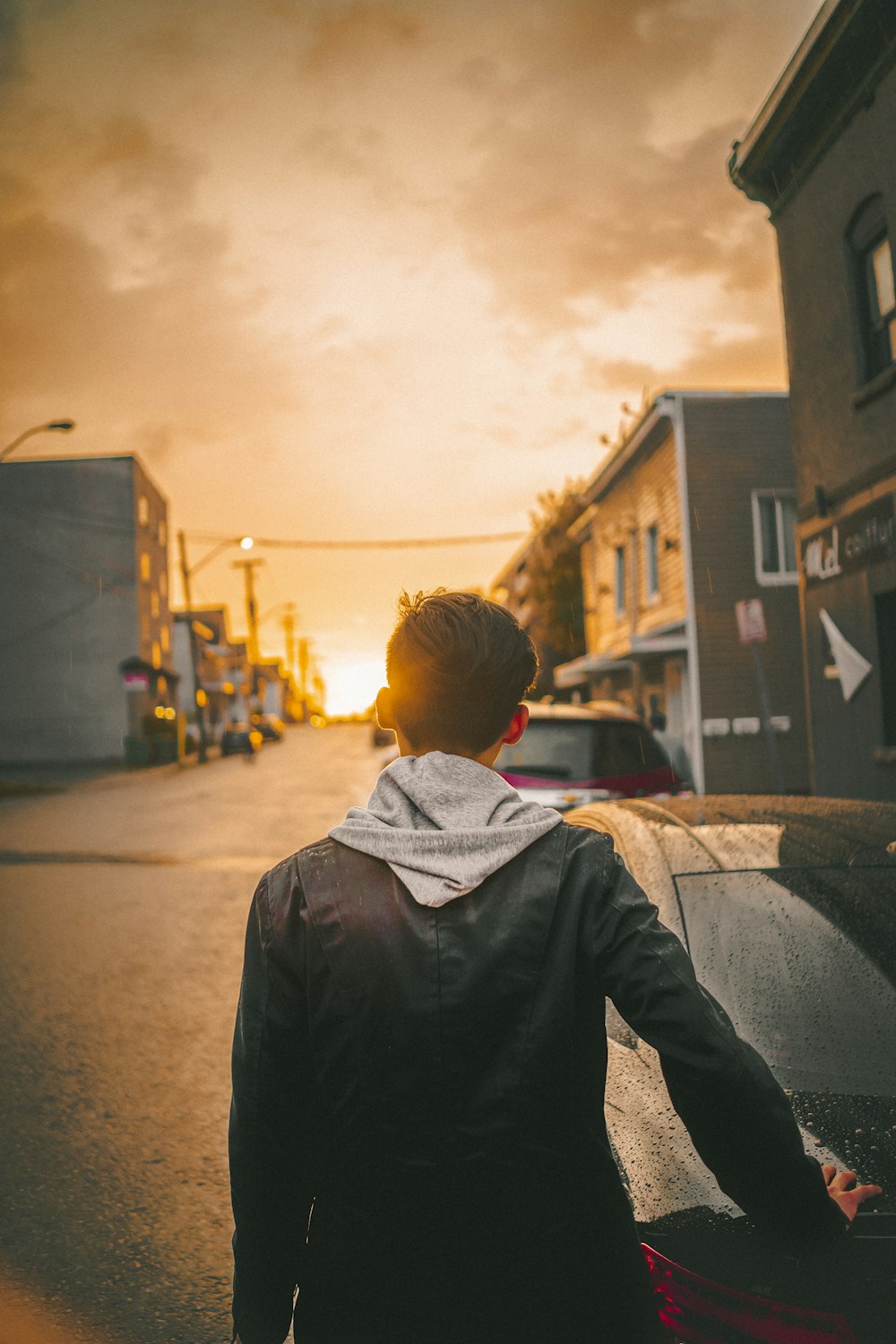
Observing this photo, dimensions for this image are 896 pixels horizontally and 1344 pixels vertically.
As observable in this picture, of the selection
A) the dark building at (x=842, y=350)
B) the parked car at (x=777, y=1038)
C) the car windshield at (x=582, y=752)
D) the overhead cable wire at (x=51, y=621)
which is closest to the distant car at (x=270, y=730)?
the overhead cable wire at (x=51, y=621)

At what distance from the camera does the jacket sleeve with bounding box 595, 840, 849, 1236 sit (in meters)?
1.41

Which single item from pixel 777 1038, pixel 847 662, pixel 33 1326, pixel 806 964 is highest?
pixel 847 662

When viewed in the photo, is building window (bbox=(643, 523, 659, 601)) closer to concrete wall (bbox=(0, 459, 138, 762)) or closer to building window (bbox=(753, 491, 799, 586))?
building window (bbox=(753, 491, 799, 586))

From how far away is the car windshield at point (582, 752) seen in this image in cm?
912

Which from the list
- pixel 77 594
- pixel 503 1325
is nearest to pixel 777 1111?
pixel 503 1325

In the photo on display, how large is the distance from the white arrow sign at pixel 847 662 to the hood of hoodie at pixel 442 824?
1149cm

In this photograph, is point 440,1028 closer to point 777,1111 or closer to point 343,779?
point 777,1111

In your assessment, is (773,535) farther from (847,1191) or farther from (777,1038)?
(847,1191)

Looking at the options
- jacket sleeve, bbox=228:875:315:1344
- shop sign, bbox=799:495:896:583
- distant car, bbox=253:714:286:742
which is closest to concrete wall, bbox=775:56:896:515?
shop sign, bbox=799:495:896:583

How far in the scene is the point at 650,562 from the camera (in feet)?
84.7

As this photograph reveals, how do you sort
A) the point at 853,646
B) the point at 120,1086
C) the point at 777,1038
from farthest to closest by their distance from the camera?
the point at 853,646, the point at 120,1086, the point at 777,1038

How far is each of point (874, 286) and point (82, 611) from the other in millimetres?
33893

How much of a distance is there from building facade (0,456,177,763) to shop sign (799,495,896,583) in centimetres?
1934

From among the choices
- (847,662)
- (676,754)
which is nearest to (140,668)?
(676,754)
